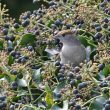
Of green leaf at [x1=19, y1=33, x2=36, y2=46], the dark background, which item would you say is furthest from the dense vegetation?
the dark background

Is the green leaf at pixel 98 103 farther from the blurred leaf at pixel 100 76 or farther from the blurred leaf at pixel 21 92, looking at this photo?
the blurred leaf at pixel 21 92

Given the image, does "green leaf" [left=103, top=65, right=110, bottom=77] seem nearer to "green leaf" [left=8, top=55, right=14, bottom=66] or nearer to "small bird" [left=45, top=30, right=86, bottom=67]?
"small bird" [left=45, top=30, right=86, bottom=67]

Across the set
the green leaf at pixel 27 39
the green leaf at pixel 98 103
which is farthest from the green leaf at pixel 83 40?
the green leaf at pixel 98 103

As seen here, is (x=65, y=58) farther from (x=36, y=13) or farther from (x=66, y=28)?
(x=36, y=13)

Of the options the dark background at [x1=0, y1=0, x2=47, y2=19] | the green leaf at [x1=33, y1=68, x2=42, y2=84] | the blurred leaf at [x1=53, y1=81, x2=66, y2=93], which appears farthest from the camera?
the dark background at [x1=0, y1=0, x2=47, y2=19]

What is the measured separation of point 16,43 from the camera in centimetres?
228

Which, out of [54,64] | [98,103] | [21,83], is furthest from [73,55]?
[98,103]

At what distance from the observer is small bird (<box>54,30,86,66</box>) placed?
2.02 m

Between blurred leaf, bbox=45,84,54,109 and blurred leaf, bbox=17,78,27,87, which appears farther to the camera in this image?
blurred leaf, bbox=17,78,27,87

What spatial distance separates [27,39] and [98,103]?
22.4 inches

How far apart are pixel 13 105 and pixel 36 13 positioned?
29.5 inches

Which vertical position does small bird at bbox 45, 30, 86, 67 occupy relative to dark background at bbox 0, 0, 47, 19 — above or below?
above

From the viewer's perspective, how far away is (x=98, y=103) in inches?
67.6

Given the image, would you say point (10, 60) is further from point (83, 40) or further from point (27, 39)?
point (83, 40)
